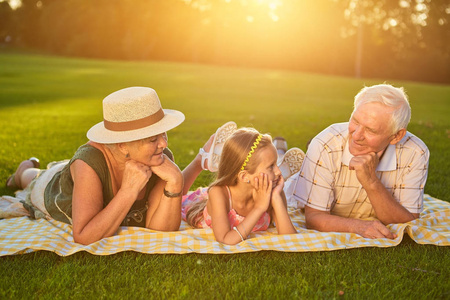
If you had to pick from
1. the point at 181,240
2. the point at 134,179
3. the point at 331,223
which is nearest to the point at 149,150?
the point at 134,179

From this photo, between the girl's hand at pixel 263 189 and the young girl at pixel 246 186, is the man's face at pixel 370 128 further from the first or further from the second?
the girl's hand at pixel 263 189

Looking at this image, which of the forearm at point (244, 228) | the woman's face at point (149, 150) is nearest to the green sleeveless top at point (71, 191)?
the woman's face at point (149, 150)

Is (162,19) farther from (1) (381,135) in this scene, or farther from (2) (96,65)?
(1) (381,135)

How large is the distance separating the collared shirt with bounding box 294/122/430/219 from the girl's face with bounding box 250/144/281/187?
2.06 feet

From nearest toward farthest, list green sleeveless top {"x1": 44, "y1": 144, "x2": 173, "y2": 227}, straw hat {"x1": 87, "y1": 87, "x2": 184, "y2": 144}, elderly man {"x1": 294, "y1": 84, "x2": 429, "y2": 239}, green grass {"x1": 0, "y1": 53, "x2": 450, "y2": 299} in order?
1. green grass {"x1": 0, "y1": 53, "x2": 450, "y2": 299}
2. straw hat {"x1": 87, "y1": 87, "x2": 184, "y2": 144}
3. green sleeveless top {"x1": 44, "y1": 144, "x2": 173, "y2": 227}
4. elderly man {"x1": 294, "y1": 84, "x2": 429, "y2": 239}

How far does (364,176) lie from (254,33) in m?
49.9

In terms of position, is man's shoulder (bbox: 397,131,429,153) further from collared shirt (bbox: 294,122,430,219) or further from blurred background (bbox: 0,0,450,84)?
blurred background (bbox: 0,0,450,84)

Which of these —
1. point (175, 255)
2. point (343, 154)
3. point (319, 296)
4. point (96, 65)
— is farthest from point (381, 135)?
point (96, 65)

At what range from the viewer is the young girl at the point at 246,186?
4.10 meters

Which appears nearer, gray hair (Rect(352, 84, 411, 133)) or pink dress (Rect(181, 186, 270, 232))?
gray hair (Rect(352, 84, 411, 133))

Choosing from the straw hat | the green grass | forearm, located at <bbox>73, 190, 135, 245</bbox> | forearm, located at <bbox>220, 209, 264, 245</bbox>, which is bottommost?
the green grass

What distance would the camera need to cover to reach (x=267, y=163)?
4.10m

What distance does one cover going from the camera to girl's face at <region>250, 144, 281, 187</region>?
13.4ft

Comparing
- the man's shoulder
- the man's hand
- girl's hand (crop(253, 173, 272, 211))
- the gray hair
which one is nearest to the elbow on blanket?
girl's hand (crop(253, 173, 272, 211))
